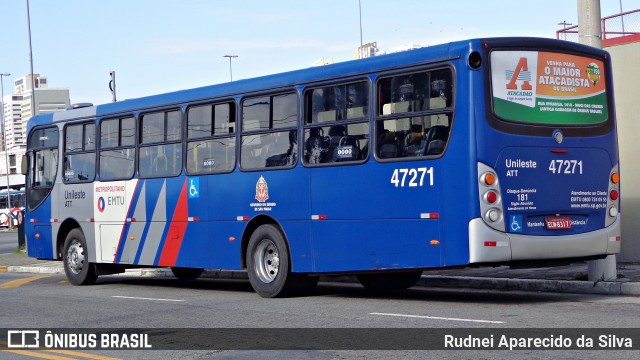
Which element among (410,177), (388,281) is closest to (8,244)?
(388,281)

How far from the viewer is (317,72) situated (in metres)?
15.0

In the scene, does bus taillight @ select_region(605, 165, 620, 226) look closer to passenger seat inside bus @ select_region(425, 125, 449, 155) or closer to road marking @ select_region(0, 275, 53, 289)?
passenger seat inside bus @ select_region(425, 125, 449, 155)

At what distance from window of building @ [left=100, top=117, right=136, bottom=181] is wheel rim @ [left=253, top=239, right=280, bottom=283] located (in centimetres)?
404

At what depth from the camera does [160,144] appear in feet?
59.4

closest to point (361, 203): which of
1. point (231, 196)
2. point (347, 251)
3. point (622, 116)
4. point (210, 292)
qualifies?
point (347, 251)

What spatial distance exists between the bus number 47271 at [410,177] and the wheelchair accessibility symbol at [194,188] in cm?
457

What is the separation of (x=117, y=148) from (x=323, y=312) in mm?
7536

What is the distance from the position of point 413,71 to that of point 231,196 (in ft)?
14.2

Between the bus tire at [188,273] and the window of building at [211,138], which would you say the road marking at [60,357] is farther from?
the bus tire at [188,273]

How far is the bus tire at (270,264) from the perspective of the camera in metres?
15.3

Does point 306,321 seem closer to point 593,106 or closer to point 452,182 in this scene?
point 452,182

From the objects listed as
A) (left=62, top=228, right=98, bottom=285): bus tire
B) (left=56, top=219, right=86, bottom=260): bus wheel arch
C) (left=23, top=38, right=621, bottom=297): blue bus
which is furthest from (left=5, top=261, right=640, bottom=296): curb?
(left=56, top=219, right=86, bottom=260): bus wheel arch

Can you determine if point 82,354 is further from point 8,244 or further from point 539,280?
point 8,244

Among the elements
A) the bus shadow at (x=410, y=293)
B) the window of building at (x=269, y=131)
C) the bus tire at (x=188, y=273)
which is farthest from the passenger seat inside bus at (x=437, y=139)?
the bus tire at (x=188, y=273)
